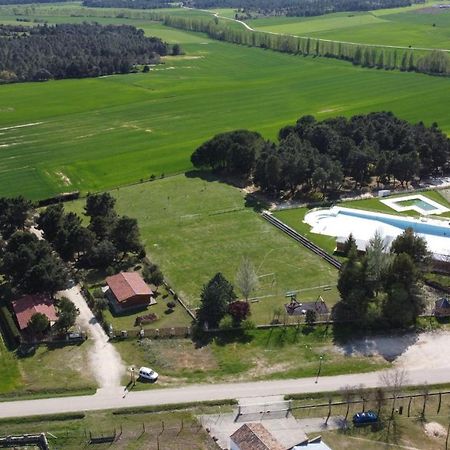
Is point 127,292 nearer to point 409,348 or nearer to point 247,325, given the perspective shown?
point 247,325

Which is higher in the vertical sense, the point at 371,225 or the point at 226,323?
the point at 371,225

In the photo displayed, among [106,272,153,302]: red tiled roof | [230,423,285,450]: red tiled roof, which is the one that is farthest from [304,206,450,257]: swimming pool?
[230,423,285,450]: red tiled roof

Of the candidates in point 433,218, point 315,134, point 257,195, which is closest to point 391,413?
point 433,218

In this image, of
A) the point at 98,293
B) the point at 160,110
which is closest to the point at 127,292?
the point at 98,293

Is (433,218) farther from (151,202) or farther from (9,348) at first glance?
(9,348)

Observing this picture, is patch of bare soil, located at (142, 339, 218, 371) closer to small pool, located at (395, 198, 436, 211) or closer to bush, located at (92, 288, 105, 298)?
bush, located at (92, 288, 105, 298)
